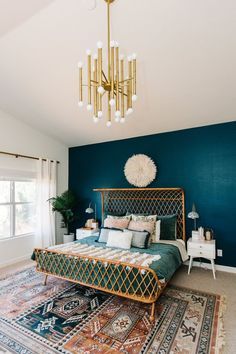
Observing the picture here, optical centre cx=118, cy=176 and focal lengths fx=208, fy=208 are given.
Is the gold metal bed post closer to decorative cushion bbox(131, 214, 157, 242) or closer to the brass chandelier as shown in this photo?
decorative cushion bbox(131, 214, 157, 242)

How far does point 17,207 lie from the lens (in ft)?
14.5

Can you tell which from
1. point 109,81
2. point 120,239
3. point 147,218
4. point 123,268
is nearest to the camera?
point 109,81

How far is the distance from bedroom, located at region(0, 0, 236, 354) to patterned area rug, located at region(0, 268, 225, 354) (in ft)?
0.05

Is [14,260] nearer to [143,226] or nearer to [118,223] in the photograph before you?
[118,223]

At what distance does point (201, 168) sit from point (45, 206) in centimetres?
344

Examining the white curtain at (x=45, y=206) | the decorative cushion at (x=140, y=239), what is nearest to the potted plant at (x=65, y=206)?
the white curtain at (x=45, y=206)

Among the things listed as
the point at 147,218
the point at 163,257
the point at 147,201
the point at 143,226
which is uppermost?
the point at 147,201

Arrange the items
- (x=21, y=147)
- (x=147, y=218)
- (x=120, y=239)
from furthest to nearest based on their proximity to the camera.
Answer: (x=21, y=147)
(x=147, y=218)
(x=120, y=239)

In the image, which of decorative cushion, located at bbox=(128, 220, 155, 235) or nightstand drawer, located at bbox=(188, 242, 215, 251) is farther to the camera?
decorative cushion, located at bbox=(128, 220, 155, 235)

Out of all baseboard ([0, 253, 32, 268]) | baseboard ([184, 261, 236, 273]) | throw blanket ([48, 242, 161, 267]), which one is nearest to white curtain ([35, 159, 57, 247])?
baseboard ([0, 253, 32, 268])

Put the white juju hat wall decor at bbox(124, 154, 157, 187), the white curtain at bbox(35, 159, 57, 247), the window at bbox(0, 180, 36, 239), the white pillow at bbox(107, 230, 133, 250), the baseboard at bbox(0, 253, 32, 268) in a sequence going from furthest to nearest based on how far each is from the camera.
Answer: the white curtain at bbox(35, 159, 57, 247), the white juju hat wall decor at bbox(124, 154, 157, 187), the window at bbox(0, 180, 36, 239), the baseboard at bbox(0, 253, 32, 268), the white pillow at bbox(107, 230, 133, 250)

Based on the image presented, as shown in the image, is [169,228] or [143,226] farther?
[169,228]

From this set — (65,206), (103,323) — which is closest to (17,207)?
(65,206)

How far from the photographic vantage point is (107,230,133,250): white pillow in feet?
10.6
